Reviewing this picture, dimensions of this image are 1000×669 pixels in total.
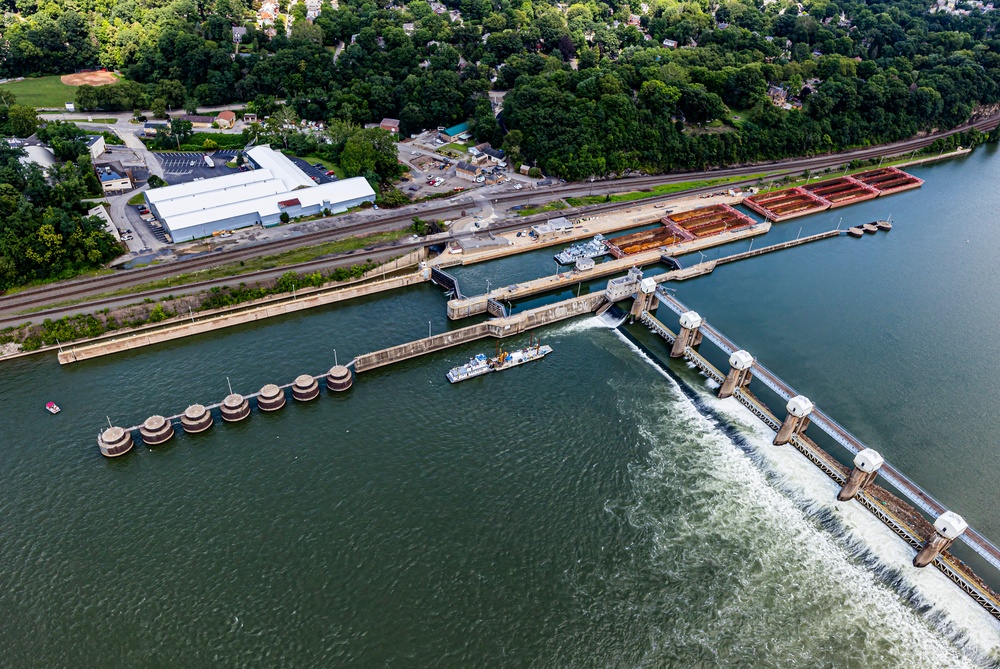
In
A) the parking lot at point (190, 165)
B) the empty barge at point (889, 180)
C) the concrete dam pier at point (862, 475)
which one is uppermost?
the empty barge at point (889, 180)

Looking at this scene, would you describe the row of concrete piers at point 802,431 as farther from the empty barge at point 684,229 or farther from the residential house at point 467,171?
the residential house at point 467,171

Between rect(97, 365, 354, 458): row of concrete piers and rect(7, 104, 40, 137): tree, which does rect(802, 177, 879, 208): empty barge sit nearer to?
rect(97, 365, 354, 458): row of concrete piers

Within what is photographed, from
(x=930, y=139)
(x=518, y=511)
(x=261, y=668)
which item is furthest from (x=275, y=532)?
(x=930, y=139)

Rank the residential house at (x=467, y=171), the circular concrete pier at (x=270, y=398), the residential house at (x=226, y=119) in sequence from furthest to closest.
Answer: the residential house at (x=226, y=119) < the residential house at (x=467, y=171) < the circular concrete pier at (x=270, y=398)

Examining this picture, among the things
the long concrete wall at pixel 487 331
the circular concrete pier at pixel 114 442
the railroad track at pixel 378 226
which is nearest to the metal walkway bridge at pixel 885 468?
the long concrete wall at pixel 487 331

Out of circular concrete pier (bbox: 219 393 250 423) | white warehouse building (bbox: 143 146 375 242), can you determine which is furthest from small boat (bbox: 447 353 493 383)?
white warehouse building (bbox: 143 146 375 242)

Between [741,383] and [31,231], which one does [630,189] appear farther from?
[31,231]
